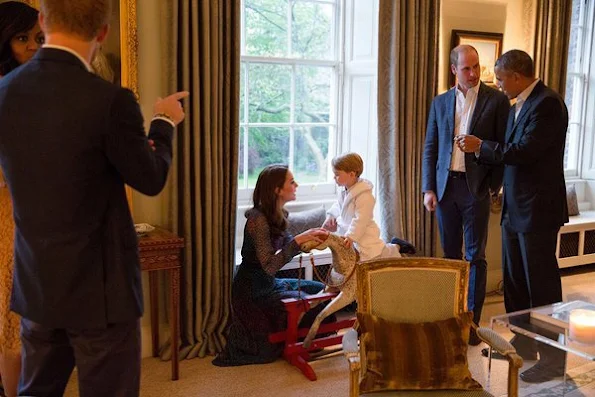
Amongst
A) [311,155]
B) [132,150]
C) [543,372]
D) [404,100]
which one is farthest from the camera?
[311,155]

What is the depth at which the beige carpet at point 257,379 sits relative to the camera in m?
2.96

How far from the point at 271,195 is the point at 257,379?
941 millimetres

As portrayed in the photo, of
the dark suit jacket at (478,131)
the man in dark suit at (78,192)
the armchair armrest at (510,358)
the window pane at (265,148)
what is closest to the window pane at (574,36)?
the dark suit jacket at (478,131)

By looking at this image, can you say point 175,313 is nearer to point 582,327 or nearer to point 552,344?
point 552,344

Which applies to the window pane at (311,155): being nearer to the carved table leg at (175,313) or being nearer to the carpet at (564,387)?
the carved table leg at (175,313)

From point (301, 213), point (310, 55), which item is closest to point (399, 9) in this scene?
point (310, 55)

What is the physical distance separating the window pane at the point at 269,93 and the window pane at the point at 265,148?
7 centimetres

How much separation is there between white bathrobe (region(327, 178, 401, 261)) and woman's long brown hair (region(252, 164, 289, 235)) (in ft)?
1.28

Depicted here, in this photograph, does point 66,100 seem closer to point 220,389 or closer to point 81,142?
point 81,142

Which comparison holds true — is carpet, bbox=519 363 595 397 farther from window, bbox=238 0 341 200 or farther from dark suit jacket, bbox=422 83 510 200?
window, bbox=238 0 341 200

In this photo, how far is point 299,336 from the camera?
3.30 metres

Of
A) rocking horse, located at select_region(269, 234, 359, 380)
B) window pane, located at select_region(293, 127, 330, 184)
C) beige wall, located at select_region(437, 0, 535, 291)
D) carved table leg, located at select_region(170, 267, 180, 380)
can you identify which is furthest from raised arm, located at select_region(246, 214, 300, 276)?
beige wall, located at select_region(437, 0, 535, 291)

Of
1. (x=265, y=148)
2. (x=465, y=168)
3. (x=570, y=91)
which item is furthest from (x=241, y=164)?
(x=570, y=91)

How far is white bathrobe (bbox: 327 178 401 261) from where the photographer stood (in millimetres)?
3307
